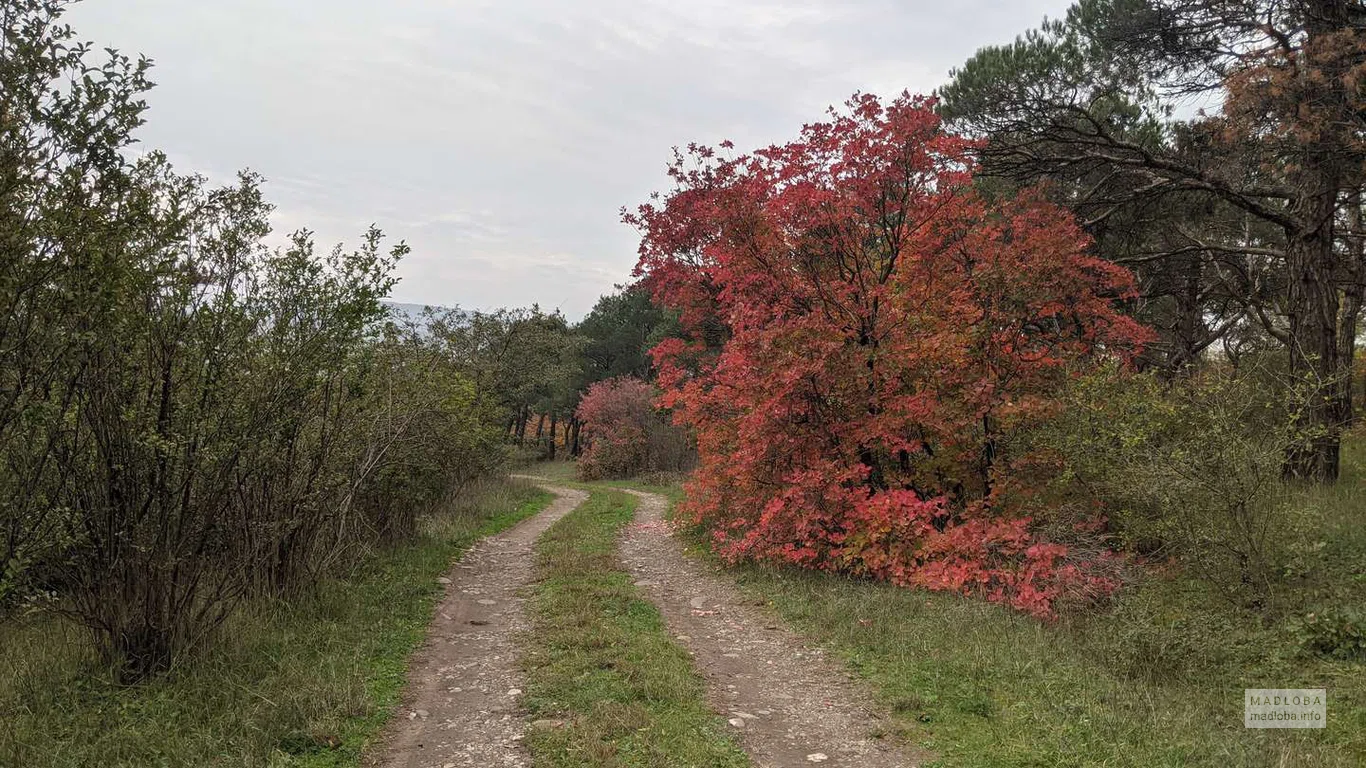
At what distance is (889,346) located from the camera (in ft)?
29.8

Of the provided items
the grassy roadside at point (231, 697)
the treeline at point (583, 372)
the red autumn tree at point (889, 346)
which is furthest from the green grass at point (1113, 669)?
the treeline at point (583, 372)

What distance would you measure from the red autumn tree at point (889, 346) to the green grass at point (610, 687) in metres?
2.30

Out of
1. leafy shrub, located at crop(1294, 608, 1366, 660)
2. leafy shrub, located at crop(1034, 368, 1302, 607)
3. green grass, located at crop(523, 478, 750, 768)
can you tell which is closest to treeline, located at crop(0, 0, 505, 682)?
green grass, located at crop(523, 478, 750, 768)

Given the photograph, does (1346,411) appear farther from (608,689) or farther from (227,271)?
(227,271)

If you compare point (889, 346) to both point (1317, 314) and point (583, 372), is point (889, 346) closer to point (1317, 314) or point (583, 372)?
point (1317, 314)

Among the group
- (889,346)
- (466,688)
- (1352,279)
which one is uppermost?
(1352,279)

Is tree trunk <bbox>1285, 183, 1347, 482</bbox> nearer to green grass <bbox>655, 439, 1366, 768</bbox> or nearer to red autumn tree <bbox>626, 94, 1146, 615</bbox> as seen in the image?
green grass <bbox>655, 439, 1366, 768</bbox>

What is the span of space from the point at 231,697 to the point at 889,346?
739 centimetres

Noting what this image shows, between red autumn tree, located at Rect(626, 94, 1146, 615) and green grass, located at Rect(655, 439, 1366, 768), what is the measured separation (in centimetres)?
114

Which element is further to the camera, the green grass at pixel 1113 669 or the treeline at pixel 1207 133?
the treeline at pixel 1207 133

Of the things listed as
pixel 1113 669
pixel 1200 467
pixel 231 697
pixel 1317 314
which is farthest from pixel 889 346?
pixel 231 697

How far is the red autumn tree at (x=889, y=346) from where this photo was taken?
8.65m

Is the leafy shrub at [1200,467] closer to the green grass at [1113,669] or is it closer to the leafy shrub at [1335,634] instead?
the green grass at [1113,669]

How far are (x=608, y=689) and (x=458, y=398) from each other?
677 centimetres
